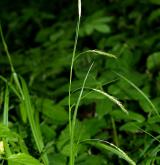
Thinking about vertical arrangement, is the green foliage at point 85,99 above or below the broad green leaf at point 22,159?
below

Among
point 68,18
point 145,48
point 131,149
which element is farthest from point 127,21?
point 131,149

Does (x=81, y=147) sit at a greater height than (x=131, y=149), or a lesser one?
greater

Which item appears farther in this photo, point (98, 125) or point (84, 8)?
point (84, 8)

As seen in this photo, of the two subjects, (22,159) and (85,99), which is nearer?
(22,159)

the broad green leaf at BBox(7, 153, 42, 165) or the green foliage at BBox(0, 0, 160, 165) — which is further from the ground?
the broad green leaf at BBox(7, 153, 42, 165)

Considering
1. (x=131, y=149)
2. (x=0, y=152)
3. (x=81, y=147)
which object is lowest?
(x=131, y=149)

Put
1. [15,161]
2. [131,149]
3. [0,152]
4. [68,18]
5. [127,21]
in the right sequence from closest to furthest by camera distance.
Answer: [15,161]
[0,152]
[131,149]
[127,21]
[68,18]

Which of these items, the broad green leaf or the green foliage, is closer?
the broad green leaf

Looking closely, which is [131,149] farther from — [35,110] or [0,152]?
[0,152]

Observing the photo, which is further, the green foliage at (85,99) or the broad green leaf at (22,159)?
the green foliage at (85,99)

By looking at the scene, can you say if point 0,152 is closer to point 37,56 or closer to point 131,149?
point 131,149

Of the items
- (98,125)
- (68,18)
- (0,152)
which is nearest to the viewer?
(0,152)
